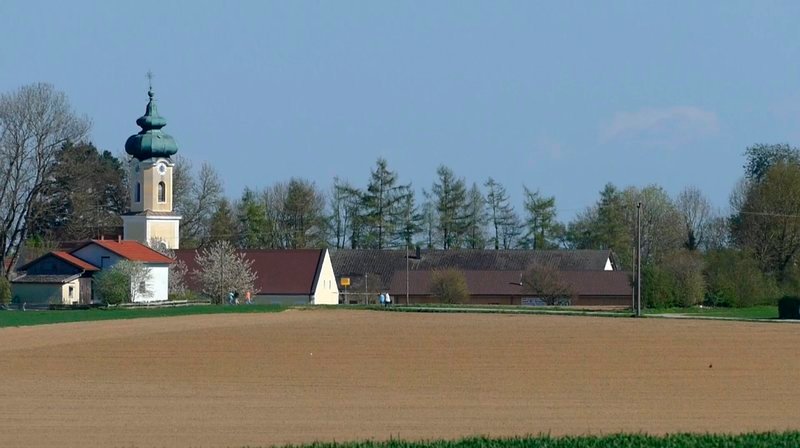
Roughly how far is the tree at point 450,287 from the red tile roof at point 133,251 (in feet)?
57.6

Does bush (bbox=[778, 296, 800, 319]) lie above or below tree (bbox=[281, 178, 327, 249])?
below

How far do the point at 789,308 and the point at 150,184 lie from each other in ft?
149

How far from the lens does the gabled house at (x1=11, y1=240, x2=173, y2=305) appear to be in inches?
3125

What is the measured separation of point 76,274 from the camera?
3142 inches

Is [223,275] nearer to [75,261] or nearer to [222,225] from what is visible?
[75,261]

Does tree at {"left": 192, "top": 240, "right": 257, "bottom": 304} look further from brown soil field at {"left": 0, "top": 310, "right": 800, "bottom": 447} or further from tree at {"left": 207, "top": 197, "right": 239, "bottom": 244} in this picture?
brown soil field at {"left": 0, "top": 310, "right": 800, "bottom": 447}

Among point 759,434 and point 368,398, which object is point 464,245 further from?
point 759,434

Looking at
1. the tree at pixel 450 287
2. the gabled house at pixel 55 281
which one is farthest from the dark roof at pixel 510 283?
the gabled house at pixel 55 281

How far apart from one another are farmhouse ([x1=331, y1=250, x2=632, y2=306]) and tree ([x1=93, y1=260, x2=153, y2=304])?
19873 mm

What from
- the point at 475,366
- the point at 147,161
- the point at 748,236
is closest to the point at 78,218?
the point at 147,161

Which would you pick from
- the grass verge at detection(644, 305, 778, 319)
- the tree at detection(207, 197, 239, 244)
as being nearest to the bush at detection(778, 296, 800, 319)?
the grass verge at detection(644, 305, 778, 319)

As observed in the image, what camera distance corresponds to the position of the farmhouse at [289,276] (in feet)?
298

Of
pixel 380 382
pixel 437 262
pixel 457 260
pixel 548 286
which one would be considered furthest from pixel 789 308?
pixel 437 262

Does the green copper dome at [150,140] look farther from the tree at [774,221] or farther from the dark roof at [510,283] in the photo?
the tree at [774,221]
